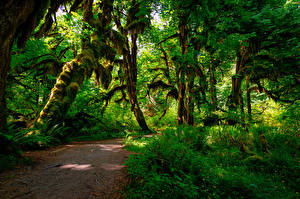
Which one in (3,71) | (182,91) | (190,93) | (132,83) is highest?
(132,83)

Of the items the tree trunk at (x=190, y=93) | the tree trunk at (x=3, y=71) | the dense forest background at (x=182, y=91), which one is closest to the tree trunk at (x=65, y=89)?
the dense forest background at (x=182, y=91)

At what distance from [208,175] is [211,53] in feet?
20.8

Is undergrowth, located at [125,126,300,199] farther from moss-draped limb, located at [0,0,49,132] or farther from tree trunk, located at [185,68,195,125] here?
moss-draped limb, located at [0,0,49,132]

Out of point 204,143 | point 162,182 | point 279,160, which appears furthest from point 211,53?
point 162,182

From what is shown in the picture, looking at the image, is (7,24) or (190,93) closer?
(7,24)

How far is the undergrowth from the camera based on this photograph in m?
1.98

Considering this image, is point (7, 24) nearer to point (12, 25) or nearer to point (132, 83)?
point (12, 25)

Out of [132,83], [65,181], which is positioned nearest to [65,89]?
[132,83]

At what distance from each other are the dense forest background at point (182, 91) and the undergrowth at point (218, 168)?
0.07 feet

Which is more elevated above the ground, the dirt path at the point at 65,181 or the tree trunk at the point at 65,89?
the tree trunk at the point at 65,89

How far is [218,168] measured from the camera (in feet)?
10.5

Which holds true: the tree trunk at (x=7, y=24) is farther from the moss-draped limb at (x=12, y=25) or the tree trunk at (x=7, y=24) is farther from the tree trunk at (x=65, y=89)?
the tree trunk at (x=65, y=89)

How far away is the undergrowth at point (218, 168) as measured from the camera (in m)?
1.98

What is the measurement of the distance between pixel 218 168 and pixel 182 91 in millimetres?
6008
